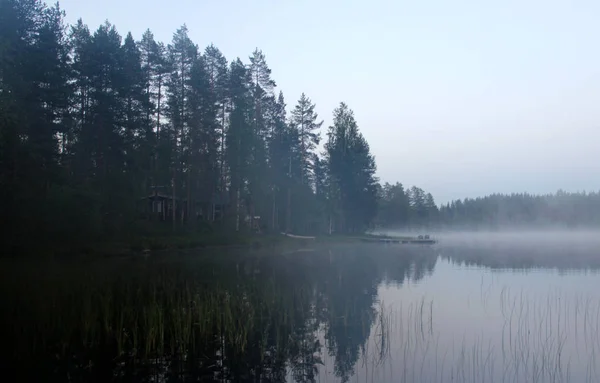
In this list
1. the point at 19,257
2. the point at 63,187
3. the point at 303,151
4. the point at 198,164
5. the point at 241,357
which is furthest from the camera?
the point at 303,151

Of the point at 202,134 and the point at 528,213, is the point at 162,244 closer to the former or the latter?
the point at 202,134

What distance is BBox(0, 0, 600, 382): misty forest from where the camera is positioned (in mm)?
11516

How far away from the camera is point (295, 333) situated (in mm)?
13461

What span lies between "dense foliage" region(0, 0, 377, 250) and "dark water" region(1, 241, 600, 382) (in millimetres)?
10463

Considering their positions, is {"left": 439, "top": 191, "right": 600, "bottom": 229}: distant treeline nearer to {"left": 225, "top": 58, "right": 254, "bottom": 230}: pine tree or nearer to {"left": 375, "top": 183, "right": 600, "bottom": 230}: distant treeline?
{"left": 375, "top": 183, "right": 600, "bottom": 230}: distant treeline

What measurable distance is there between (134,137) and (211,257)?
1660 centimetres

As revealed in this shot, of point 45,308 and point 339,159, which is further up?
point 339,159

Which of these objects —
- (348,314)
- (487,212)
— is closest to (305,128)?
(348,314)

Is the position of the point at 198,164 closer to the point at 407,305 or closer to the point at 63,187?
the point at 63,187

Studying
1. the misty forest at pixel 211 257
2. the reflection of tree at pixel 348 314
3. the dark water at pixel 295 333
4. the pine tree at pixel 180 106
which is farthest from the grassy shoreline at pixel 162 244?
the reflection of tree at pixel 348 314

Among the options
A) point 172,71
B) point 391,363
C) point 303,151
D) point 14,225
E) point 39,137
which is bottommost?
point 391,363

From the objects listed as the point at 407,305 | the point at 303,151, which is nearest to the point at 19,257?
the point at 407,305

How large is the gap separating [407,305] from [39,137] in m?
26.9

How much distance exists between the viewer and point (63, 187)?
33375 millimetres
